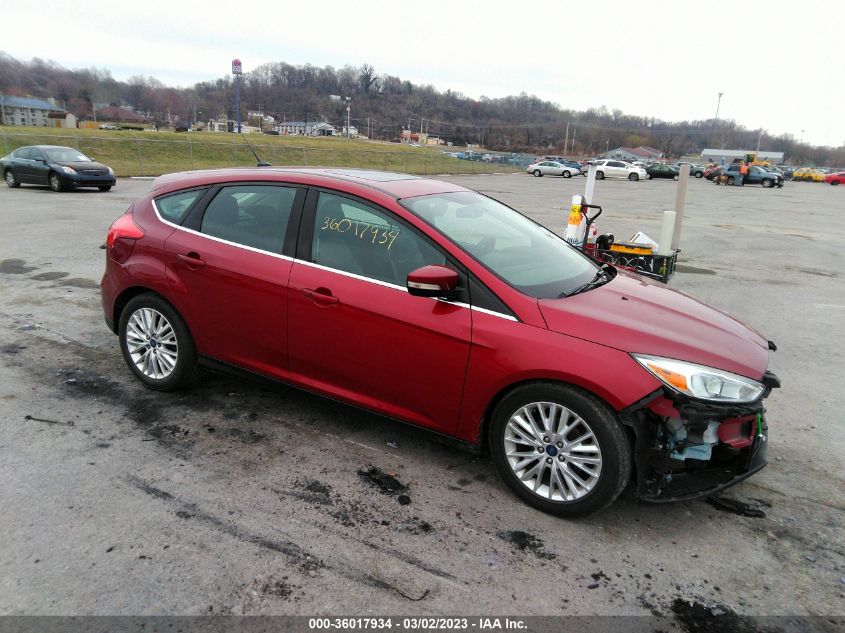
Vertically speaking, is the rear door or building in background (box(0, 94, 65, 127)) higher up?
building in background (box(0, 94, 65, 127))

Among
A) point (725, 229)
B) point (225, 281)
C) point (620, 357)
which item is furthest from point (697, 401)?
point (725, 229)

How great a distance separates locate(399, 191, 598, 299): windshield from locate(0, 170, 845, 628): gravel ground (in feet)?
3.69

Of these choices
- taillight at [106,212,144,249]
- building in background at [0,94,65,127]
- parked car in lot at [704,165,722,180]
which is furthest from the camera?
building in background at [0,94,65,127]

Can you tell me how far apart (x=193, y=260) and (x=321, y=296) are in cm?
111

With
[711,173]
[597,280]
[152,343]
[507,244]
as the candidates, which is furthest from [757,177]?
[152,343]

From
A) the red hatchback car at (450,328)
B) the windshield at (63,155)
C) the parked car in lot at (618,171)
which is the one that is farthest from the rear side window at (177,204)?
the parked car in lot at (618,171)

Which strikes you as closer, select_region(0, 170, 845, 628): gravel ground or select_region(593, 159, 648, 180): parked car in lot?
select_region(0, 170, 845, 628): gravel ground

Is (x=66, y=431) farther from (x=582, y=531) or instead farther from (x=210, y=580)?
(x=582, y=531)

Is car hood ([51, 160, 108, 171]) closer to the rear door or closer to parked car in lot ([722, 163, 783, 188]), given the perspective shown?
the rear door

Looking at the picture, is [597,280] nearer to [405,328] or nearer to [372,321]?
[405,328]

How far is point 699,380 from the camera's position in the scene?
9.45 feet

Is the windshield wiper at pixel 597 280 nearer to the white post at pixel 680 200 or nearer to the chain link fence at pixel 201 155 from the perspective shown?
the white post at pixel 680 200

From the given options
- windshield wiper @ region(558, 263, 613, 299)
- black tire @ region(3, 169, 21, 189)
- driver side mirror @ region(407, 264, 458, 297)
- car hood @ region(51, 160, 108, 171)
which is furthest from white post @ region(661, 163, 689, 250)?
black tire @ region(3, 169, 21, 189)

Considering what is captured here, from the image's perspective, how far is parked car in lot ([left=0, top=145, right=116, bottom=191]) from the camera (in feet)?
59.3
